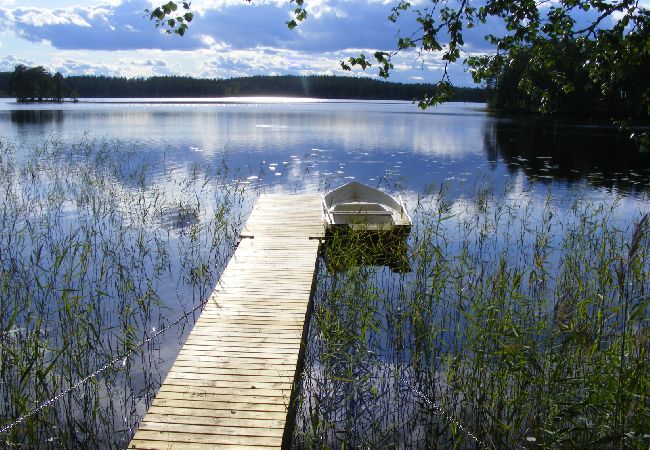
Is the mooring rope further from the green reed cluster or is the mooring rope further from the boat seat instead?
the boat seat

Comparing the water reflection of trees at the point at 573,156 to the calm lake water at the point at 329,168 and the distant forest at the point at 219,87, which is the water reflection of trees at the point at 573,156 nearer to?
the calm lake water at the point at 329,168

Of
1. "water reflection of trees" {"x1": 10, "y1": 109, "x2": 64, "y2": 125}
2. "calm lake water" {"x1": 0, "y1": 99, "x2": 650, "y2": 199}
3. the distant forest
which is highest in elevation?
the distant forest

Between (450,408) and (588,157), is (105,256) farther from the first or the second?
(588,157)

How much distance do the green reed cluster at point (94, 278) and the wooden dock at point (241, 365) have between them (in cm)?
65

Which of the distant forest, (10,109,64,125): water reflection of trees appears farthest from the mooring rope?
the distant forest

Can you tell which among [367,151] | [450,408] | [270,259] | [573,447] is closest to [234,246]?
[270,259]

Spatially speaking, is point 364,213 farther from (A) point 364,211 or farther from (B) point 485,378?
(B) point 485,378

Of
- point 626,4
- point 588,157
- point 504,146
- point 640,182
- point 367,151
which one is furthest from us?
point 504,146

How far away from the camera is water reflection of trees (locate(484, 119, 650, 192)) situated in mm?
20375

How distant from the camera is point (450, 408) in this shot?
17.7ft

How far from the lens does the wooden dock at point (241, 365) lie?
14.4ft

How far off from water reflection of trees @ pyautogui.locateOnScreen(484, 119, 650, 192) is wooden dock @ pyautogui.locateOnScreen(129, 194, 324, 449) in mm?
14005

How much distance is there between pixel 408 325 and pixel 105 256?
536 centimetres

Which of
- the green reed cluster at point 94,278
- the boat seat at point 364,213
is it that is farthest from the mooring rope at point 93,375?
the boat seat at point 364,213
